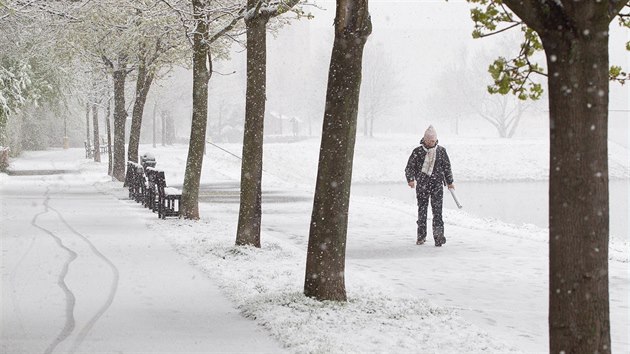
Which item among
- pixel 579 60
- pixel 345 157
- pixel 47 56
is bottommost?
pixel 345 157

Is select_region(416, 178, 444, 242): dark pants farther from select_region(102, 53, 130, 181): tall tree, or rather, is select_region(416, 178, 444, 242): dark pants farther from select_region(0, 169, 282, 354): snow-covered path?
select_region(102, 53, 130, 181): tall tree

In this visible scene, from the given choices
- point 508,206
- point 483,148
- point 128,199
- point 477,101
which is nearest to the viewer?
point 128,199

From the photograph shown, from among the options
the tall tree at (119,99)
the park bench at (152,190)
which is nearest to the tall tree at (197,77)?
the park bench at (152,190)

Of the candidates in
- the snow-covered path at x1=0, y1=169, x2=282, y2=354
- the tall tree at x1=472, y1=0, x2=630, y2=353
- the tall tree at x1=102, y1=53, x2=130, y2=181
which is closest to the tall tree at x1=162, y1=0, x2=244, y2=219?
the snow-covered path at x1=0, y1=169, x2=282, y2=354

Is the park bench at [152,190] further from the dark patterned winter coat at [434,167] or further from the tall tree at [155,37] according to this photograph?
the dark patterned winter coat at [434,167]

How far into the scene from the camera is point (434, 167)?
1327 centimetres

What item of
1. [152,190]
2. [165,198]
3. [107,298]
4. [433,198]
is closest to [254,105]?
[433,198]

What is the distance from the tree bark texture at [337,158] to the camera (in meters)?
7.92

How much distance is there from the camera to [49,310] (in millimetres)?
7758

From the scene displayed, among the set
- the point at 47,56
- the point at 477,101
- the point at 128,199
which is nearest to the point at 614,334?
the point at 128,199

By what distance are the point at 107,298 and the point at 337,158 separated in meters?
2.78

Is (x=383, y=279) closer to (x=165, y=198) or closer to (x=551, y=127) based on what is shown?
(x=551, y=127)

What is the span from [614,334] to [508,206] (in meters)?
22.7

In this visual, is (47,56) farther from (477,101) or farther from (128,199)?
(477,101)
